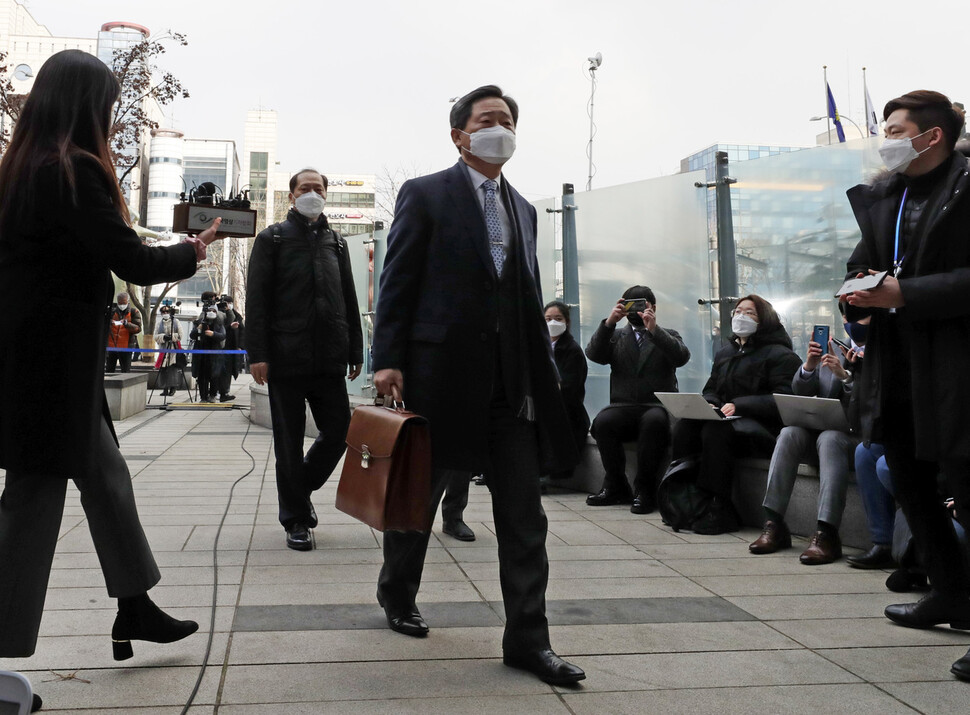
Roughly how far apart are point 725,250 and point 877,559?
353 centimetres

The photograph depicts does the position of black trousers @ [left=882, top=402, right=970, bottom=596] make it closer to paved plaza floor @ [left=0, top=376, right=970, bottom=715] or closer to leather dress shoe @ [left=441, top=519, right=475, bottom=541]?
paved plaza floor @ [left=0, top=376, right=970, bottom=715]

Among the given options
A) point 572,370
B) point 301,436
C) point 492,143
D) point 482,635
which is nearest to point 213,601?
point 482,635

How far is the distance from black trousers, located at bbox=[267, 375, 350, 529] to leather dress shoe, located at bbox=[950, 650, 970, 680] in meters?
3.43

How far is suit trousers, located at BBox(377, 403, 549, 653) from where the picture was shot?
340 centimetres

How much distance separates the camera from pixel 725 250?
823 cm

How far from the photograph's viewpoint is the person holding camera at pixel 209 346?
1922 cm

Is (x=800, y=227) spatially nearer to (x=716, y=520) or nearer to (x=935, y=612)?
(x=716, y=520)

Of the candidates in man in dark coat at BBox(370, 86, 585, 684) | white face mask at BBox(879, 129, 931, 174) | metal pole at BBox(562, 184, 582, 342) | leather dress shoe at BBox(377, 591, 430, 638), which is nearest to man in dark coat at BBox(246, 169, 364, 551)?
leather dress shoe at BBox(377, 591, 430, 638)

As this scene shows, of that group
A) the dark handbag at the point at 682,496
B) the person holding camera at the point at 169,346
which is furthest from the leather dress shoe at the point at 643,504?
the person holding camera at the point at 169,346

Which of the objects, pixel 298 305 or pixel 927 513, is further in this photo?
pixel 298 305

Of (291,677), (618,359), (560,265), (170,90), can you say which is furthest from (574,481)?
(170,90)

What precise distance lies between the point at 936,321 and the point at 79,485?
9.63ft

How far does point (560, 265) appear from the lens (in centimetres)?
1001

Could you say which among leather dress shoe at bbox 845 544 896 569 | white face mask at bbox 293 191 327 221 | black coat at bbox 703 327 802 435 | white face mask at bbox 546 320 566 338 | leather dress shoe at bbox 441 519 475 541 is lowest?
leather dress shoe at bbox 845 544 896 569
